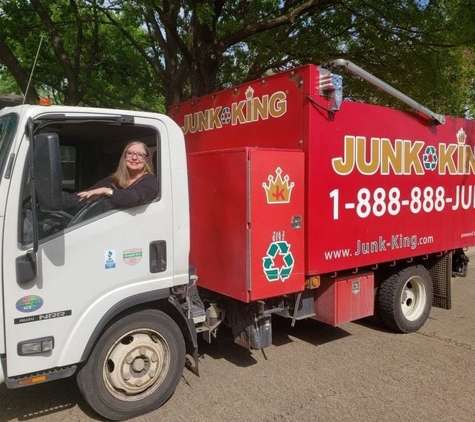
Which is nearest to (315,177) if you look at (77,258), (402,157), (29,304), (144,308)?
(402,157)

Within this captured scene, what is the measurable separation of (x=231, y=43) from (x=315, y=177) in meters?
5.26

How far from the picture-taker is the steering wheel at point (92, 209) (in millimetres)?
3103

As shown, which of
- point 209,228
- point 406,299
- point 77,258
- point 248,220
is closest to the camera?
point 77,258

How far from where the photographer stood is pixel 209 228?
157 inches

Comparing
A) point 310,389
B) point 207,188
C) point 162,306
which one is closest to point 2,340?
point 162,306

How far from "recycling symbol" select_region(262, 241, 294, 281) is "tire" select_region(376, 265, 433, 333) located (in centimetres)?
176

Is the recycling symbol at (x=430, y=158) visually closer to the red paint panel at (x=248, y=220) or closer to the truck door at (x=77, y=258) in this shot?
the red paint panel at (x=248, y=220)

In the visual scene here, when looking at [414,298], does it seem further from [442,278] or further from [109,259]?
[109,259]

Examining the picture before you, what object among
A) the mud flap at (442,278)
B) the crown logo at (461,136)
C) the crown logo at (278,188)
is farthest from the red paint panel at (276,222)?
the crown logo at (461,136)

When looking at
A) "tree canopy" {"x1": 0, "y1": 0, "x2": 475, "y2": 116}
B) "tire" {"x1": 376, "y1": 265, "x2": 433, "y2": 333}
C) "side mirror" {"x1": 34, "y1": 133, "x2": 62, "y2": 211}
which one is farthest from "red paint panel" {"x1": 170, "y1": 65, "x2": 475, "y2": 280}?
"tree canopy" {"x1": 0, "y1": 0, "x2": 475, "y2": 116}

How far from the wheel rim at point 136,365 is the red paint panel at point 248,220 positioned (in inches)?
29.6

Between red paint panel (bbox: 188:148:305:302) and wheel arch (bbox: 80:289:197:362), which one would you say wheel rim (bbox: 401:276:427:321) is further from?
wheel arch (bbox: 80:289:197:362)

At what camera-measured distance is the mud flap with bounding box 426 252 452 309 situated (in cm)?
566

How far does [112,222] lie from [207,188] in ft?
3.31
